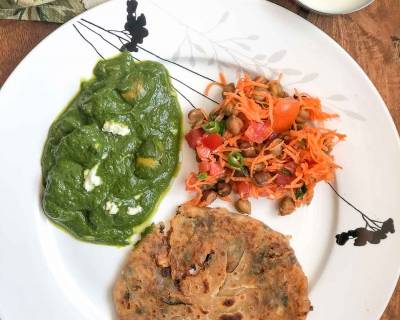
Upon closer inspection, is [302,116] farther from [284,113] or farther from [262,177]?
[262,177]

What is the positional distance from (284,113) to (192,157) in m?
0.80

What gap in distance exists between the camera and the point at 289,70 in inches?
151

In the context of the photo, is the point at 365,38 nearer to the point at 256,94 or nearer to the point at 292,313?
the point at 256,94

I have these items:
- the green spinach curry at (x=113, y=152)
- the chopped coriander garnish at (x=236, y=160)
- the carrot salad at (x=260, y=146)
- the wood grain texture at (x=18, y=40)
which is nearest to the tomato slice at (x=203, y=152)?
the carrot salad at (x=260, y=146)

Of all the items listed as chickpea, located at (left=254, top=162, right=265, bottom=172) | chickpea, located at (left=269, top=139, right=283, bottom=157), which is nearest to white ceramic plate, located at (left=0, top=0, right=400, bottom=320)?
chickpea, located at (left=254, top=162, right=265, bottom=172)

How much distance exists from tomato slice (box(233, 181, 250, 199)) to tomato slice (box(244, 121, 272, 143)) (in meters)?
0.35

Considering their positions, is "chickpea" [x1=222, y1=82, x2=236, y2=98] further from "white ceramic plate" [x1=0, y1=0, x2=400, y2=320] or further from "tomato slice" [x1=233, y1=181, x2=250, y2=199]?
"tomato slice" [x1=233, y1=181, x2=250, y2=199]

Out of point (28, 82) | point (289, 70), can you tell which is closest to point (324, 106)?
point (289, 70)

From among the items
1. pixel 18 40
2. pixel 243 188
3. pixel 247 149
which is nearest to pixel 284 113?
pixel 247 149

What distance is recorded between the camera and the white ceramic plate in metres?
3.73

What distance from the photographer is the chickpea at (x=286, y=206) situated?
378cm

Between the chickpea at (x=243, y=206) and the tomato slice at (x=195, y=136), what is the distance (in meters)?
0.55

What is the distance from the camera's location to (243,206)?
3.77 m

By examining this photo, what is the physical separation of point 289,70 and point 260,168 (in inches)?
32.5
